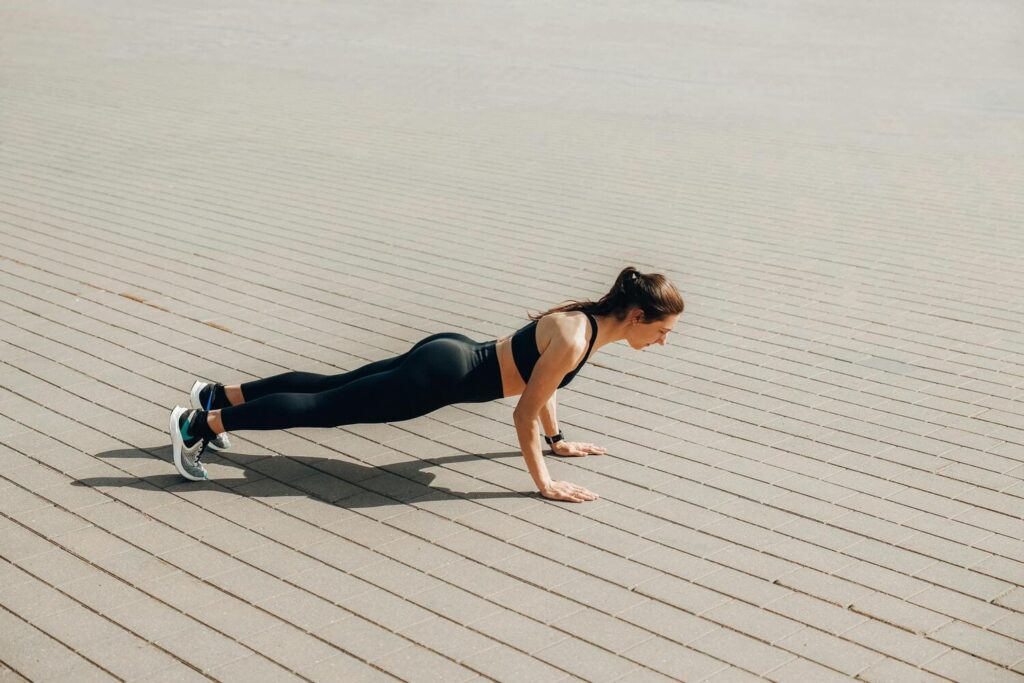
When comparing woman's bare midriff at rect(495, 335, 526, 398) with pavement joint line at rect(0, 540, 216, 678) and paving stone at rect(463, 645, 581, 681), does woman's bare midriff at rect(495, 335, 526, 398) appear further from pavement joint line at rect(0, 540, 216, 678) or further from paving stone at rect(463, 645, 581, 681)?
pavement joint line at rect(0, 540, 216, 678)

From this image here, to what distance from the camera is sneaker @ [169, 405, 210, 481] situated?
17.3 ft

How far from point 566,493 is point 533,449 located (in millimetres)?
284

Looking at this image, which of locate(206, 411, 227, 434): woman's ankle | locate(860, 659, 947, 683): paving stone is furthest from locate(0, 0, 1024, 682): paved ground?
locate(206, 411, 227, 434): woman's ankle

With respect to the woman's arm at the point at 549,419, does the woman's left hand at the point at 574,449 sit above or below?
below

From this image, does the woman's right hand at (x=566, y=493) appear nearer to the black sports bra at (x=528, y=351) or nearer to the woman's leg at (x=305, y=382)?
the black sports bra at (x=528, y=351)

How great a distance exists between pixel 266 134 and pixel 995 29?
1674 centimetres

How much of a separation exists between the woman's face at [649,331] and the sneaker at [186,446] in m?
1.93

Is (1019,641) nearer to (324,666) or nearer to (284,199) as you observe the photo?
(324,666)

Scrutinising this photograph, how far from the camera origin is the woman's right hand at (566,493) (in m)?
5.19

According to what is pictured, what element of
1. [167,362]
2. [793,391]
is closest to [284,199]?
[167,362]

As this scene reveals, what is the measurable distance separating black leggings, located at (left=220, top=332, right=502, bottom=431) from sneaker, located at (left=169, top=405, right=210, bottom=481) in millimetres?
152

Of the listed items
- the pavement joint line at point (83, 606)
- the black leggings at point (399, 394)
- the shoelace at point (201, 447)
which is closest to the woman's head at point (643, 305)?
the black leggings at point (399, 394)

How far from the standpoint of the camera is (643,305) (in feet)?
16.7

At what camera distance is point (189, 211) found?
10.3m
